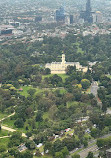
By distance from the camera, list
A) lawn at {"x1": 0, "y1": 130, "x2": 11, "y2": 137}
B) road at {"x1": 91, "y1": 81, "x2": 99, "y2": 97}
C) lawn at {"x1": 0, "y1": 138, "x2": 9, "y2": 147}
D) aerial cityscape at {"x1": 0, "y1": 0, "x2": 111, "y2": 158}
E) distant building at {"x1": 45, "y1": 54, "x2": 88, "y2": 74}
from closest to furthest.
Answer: aerial cityscape at {"x1": 0, "y1": 0, "x2": 111, "y2": 158} < lawn at {"x1": 0, "y1": 138, "x2": 9, "y2": 147} < lawn at {"x1": 0, "y1": 130, "x2": 11, "y2": 137} < road at {"x1": 91, "y1": 81, "x2": 99, "y2": 97} < distant building at {"x1": 45, "y1": 54, "x2": 88, "y2": 74}

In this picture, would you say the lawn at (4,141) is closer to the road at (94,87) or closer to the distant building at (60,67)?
the road at (94,87)

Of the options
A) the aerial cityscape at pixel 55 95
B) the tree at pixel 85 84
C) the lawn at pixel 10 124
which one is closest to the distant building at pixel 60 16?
the aerial cityscape at pixel 55 95

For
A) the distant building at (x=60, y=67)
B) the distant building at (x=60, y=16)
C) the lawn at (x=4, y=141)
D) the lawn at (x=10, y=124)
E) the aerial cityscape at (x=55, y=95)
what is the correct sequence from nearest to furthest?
the aerial cityscape at (x=55, y=95) < the lawn at (x=4, y=141) < the lawn at (x=10, y=124) < the distant building at (x=60, y=67) < the distant building at (x=60, y=16)

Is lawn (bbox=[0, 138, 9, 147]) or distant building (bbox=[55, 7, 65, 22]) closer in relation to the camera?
lawn (bbox=[0, 138, 9, 147])

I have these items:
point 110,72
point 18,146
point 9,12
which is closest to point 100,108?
point 18,146

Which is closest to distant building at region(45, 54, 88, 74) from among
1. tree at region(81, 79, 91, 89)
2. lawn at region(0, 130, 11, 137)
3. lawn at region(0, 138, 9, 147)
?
tree at region(81, 79, 91, 89)

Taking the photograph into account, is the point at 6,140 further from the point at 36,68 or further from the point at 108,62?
the point at 108,62

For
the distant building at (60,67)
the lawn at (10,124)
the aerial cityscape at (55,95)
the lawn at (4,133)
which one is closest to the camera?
the aerial cityscape at (55,95)

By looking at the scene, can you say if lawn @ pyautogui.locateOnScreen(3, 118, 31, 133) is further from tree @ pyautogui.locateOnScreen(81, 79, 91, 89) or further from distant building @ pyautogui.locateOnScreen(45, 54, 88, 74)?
distant building @ pyautogui.locateOnScreen(45, 54, 88, 74)

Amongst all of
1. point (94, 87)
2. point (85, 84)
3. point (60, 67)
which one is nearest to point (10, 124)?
point (85, 84)
